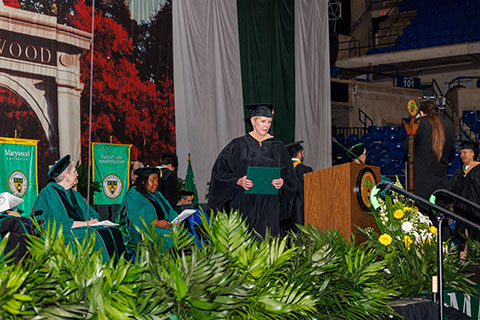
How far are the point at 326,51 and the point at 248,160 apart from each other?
9723 millimetres

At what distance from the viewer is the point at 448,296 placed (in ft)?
11.3

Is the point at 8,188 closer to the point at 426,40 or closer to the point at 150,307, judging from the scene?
the point at 150,307

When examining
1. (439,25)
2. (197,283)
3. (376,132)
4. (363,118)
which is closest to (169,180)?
(197,283)

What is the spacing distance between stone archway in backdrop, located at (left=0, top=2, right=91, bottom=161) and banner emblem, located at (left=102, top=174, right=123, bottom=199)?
605mm

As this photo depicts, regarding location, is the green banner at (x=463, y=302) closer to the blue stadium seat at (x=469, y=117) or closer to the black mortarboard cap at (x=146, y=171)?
the black mortarboard cap at (x=146, y=171)

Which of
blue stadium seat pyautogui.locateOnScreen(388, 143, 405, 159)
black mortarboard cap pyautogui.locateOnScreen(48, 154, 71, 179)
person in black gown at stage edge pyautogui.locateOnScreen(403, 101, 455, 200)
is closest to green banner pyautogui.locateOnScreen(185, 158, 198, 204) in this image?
black mortarboard cap pyautogui.locateOnScreen(48, 154, 71, 179)

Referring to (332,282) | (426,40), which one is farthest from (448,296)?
(426,40)

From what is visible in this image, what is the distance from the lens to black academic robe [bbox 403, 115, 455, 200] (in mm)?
5152

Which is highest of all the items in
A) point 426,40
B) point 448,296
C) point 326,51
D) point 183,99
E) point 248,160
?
point 426,40

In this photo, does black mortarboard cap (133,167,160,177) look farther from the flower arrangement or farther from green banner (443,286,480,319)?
green banner (443,286,480,319)

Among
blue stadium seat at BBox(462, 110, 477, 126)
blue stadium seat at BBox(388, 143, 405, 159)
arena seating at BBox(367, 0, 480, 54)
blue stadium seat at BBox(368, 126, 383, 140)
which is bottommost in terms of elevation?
blue stadium seat at BBox(388, 143, 405, 159)

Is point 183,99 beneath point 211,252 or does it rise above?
above

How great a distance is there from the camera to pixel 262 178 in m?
4.25

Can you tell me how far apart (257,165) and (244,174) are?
126 millimetres
